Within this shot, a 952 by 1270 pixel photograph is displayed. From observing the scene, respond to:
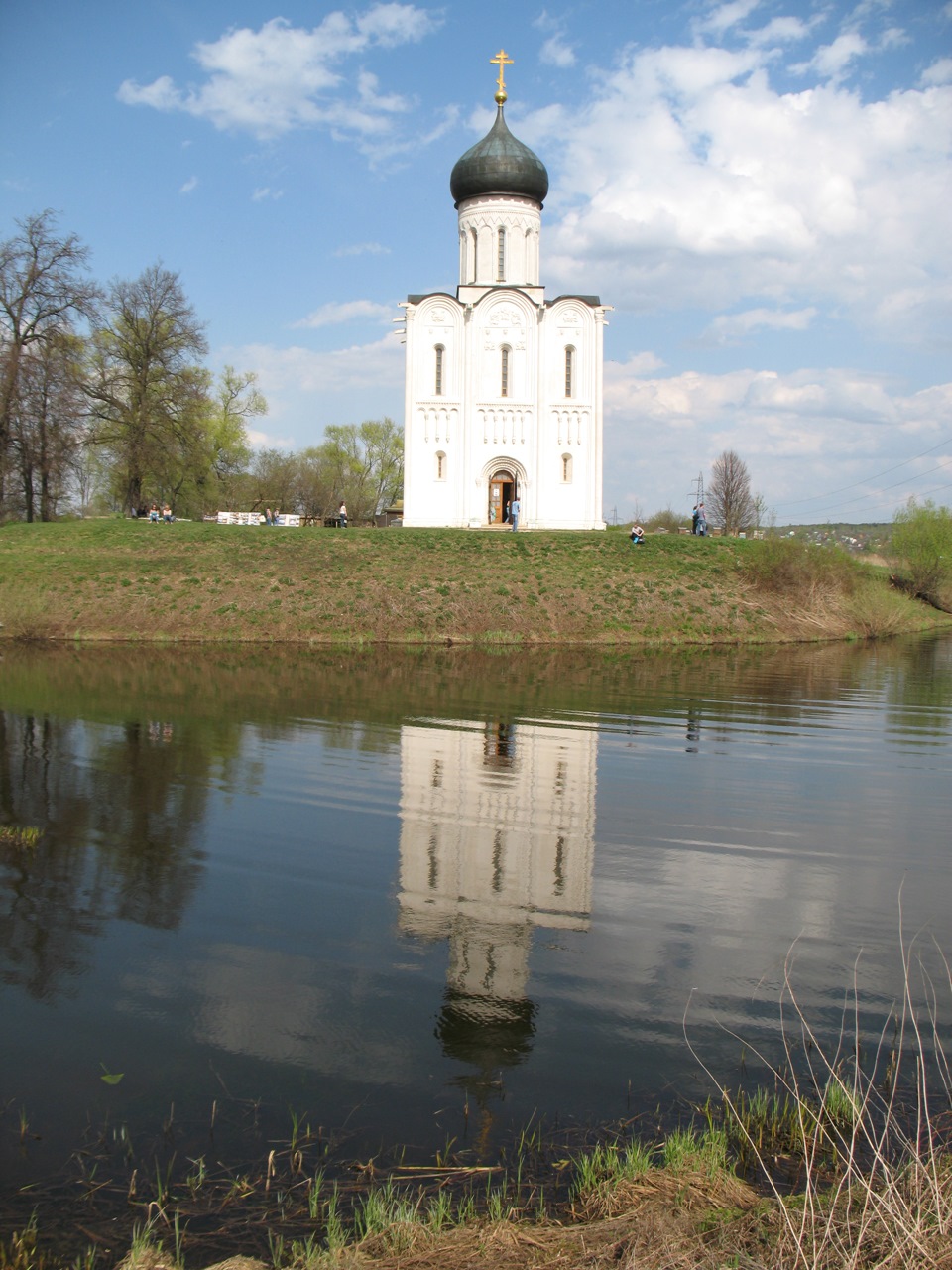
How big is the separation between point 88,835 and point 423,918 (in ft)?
12.4

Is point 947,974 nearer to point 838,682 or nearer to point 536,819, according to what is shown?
point 536,819

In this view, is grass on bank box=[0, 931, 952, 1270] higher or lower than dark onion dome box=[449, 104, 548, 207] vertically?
lower

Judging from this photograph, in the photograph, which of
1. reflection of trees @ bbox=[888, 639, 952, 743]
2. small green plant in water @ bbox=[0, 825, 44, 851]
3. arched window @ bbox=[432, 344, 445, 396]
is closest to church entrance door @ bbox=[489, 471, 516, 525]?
arched window @ bbox=[432, 344, 445, 396]

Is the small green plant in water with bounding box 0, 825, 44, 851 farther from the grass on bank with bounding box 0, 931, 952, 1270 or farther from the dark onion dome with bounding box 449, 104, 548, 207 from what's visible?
the dark onion dome with bounding box 449, 104, 548, 207

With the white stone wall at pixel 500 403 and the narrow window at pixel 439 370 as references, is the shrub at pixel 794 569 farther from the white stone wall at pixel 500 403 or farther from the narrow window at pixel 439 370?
the narrow window at pixel 439 370

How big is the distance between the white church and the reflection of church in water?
3140cm

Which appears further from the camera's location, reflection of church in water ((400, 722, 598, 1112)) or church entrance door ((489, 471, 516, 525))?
church entrance door ((489, 471, 516, 525))

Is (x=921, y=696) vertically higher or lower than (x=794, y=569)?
lower

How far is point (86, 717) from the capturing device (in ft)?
52.9

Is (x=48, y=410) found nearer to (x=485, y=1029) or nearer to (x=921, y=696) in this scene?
(x=921, y=696)

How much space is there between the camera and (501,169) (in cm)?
4456

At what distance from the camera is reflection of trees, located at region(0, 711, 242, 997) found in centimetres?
718

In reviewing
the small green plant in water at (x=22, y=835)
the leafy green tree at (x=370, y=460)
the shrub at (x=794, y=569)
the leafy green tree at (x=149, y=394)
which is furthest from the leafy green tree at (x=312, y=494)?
the small green plant in water at (x=22, y=835)

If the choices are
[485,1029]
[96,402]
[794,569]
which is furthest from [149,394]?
[485,1029]
